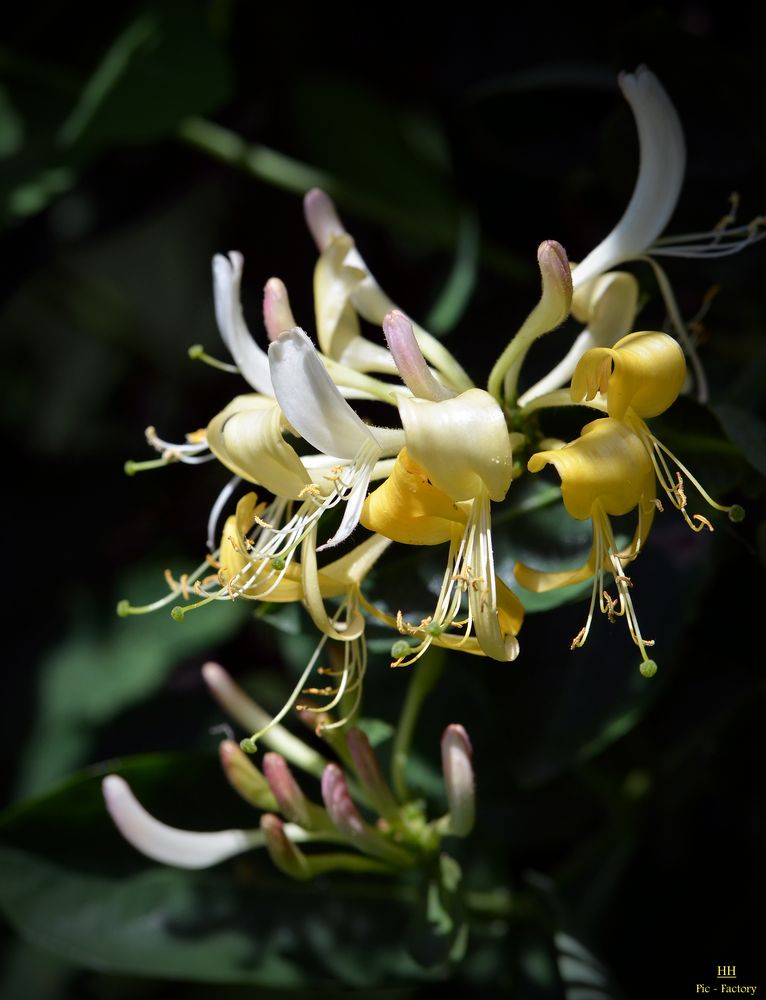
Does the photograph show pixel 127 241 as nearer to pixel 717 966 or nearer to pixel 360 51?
pixel 360 51

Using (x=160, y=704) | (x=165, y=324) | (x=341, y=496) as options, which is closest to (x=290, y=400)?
(x=341, y=496)

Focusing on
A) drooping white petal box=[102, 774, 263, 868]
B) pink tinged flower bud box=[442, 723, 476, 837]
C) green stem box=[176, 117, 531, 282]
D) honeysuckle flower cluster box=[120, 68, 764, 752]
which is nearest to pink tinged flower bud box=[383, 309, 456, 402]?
honeysuckle flower cluster box=[120, 68, 764, 752]

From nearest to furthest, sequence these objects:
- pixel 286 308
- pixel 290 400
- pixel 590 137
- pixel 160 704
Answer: pixel 290 400, pixel 286 308, pixel 590 137, pixel 160 704

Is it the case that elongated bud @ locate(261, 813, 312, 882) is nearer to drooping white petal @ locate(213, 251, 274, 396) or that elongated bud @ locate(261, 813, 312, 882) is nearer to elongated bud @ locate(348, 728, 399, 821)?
elongated bud @ locate(348, 728, 399, 821)

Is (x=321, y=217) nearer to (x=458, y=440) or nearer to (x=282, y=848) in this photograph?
(x=458, y=440)

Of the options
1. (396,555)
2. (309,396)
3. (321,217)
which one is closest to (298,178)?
(321,217)

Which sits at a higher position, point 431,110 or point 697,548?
point 431,110

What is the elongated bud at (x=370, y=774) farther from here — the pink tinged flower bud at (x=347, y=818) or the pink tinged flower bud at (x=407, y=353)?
the pink tinged flower bud at (x=407, y=353)
